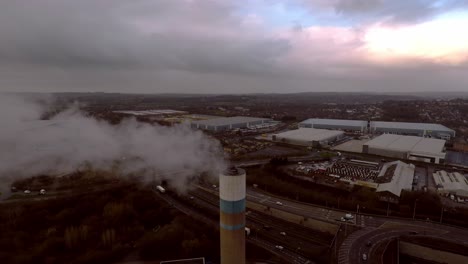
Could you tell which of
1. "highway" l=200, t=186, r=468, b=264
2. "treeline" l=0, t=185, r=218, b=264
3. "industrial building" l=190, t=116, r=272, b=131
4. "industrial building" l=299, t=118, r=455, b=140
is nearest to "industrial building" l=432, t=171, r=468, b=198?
"highway" l=200, t=186, r=468, b=264

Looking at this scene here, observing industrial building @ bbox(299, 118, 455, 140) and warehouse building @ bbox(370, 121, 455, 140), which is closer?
warehouse building @ bbox(370, 121, 455, 140)

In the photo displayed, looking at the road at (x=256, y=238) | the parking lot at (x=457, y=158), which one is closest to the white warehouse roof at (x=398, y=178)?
the parking lot at (x=457, y=158)

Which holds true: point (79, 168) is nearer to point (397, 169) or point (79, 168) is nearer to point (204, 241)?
point (204, 241)

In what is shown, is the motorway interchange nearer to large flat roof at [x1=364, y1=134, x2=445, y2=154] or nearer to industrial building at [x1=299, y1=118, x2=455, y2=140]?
large flat roof at [x1=364, y1=134, x2=445, y2=154]

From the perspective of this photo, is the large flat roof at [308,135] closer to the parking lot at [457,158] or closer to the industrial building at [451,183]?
the parking lot at [457,158]

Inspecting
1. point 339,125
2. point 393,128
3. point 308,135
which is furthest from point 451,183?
point 339,125

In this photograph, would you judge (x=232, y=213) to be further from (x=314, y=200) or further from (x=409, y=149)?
(x=409, y=149)
